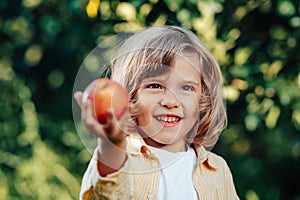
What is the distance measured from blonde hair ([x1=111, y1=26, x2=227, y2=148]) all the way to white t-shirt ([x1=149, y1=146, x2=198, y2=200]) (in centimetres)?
6

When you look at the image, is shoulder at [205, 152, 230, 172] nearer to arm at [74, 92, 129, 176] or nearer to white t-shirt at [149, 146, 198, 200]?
white t-shirt at [149, 146, 198, 200]

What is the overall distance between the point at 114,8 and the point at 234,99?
22.3 inches

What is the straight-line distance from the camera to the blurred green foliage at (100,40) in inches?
112

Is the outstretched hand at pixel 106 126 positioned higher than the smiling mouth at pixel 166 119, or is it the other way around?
the outstretched hand at pixel 106 126

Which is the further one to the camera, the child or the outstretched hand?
the child

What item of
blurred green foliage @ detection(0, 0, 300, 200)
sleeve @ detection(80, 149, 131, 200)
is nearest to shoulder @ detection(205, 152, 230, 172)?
sleeve @ detection(80, 149, 131, 200)

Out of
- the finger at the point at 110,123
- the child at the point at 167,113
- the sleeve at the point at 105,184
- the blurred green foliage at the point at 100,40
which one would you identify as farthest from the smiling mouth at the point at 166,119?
the blurred green foliage at the point at 100,40

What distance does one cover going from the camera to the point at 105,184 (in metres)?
1.31

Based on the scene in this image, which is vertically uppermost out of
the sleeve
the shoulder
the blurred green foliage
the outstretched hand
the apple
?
the apple

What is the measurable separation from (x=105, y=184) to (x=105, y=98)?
0.17 meters

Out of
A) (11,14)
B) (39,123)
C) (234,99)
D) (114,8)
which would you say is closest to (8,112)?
(39,123)

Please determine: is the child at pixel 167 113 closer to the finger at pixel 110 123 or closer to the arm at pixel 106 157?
the arm at pixel 106 157

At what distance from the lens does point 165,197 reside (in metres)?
1.51

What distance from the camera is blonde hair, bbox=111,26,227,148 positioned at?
1.48 meters
